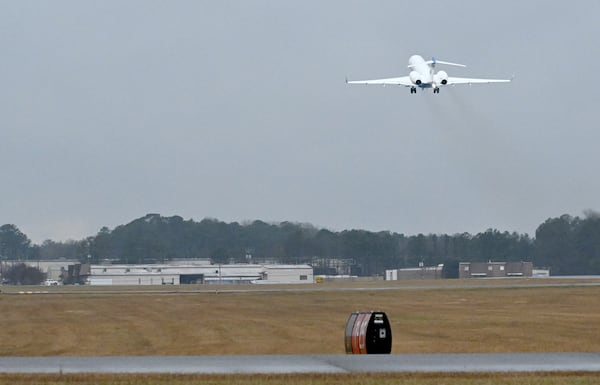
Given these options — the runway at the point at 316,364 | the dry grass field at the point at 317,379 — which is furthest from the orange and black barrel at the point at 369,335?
the dry grass field at the point at 317,379

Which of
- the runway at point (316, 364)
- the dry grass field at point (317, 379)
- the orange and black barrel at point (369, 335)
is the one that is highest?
the orange and black barrel at point (369, 335)

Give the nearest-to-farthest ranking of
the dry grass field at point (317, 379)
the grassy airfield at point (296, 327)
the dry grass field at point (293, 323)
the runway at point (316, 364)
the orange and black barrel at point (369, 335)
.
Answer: the dry grass field at point (317, 379) < the grassy airfield at point (296, 327) < the runway at point (316, 364) < the orange and black barrel at point (369, 335) < the dry grass field at point (293, 323)

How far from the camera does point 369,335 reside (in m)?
38.2

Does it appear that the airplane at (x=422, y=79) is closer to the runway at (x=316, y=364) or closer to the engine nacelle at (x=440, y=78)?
the engine nacelle at (x=440, y=78)

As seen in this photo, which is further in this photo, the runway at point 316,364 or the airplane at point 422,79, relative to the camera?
the airplane at point 422,79

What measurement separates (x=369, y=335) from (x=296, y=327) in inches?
1004

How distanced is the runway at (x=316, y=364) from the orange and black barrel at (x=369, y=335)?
1.83 m

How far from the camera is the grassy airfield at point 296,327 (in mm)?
30641

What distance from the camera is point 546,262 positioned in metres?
192

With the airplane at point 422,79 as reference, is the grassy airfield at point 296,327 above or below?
below

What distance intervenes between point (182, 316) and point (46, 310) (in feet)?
51.6

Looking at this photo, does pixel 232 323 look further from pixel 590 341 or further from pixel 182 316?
pixel 590 341

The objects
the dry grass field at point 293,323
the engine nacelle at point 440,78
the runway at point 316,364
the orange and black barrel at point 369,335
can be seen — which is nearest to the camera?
the runway at point 316,364

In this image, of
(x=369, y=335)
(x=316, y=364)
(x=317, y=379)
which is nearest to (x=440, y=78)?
(x=369, y=335)
